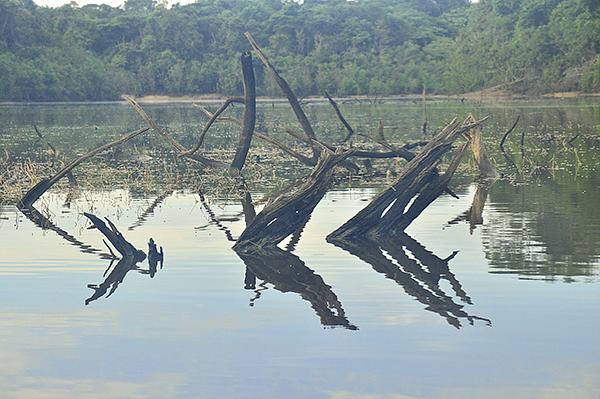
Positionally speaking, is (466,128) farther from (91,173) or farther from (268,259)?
(91,173)

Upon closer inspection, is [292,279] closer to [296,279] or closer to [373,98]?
[296,279]

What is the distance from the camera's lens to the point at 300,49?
524 ft

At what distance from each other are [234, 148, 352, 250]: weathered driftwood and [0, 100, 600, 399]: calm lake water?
30 cm

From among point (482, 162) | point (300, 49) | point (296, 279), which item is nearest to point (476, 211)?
point (482, 162)

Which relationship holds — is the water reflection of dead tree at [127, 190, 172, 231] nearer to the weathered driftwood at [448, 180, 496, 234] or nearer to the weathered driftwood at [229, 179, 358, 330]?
the weathered driftwood at [229, 179, 358, 330]

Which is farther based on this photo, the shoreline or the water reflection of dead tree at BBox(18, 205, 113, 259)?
the shoreline

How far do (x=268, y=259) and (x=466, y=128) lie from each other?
3703 mm

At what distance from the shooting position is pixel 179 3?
184750mm

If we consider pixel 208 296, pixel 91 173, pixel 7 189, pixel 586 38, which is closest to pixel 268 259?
pixel 208 296

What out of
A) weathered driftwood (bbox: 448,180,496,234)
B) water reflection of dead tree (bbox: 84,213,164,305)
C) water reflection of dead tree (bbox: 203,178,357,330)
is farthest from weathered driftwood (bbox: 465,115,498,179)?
water reflection of dead tree (bbox: 84,213,164,305)

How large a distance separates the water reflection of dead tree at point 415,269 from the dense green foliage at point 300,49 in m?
84.8

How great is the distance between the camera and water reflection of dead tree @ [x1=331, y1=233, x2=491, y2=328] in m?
12.7

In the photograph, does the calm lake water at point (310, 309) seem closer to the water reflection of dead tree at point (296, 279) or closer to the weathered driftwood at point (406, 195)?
the water reflection of dead tree at point (296, 279)

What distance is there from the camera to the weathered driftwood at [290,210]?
52.7 ft
